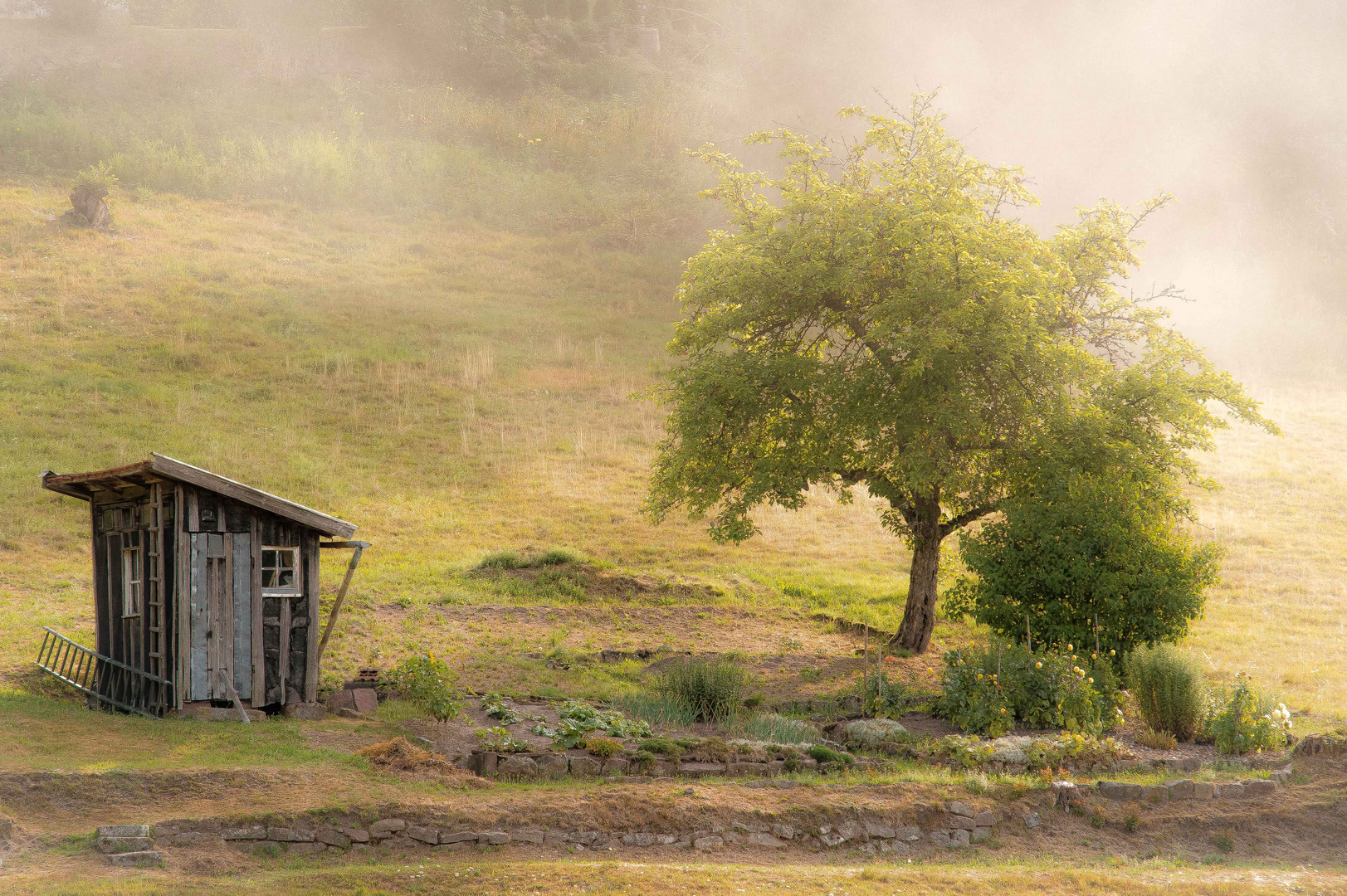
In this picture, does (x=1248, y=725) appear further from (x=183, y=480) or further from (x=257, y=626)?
(x=183, y=480)

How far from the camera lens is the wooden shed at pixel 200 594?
→ 1384 cm

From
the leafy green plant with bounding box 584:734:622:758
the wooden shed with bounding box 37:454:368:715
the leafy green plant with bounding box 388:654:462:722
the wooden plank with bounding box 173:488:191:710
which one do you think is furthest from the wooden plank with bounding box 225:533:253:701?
the leafy green plant with bounding box 584:734:622:758

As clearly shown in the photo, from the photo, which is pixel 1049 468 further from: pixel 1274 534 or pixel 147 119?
pixel 147 119

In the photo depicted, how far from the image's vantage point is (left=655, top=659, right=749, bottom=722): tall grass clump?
15.6 metres

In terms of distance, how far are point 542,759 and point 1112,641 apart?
375 inches

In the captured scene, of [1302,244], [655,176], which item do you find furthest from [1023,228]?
[1302,244]

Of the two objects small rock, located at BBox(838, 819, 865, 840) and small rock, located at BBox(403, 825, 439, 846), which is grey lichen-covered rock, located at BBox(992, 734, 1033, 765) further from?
small rock, located at BBox(403, 825, 439, 846)

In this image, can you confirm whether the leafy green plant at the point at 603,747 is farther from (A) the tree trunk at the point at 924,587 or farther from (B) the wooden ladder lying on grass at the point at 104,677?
(A) the tree trunk at the point at 924,587

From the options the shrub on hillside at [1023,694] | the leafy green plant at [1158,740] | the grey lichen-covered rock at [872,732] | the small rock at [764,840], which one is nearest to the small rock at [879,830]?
the small rock at [764,840]

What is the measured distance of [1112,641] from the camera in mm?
16031

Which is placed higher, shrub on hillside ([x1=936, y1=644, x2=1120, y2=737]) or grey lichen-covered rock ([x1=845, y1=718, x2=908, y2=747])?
shrub on hillside ([x1=936, y1=644, x2=1120, y2=737])

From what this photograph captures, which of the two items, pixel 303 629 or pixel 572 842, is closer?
pixel 572 842

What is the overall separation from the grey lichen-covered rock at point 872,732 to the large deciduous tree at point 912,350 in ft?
17.5

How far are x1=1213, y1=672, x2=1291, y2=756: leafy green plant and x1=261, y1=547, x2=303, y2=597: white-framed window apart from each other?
1337 cm
